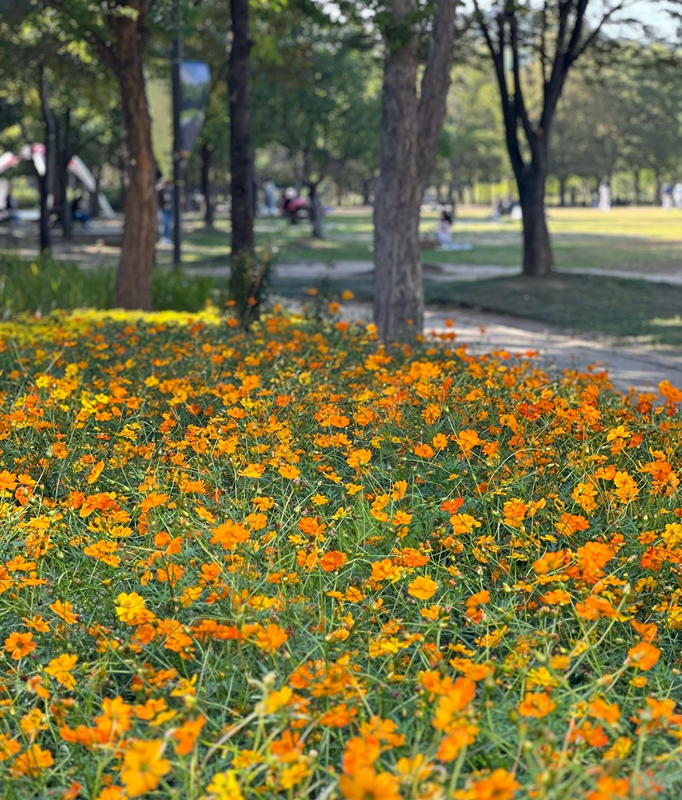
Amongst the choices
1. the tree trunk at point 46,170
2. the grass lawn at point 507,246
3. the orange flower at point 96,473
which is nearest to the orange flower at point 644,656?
the orange flower at point 96,473

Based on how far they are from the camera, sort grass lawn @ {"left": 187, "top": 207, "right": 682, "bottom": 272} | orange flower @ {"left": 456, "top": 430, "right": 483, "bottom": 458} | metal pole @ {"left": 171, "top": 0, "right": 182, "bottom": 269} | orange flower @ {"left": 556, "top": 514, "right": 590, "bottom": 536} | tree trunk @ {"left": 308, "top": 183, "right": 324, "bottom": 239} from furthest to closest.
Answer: tree trunk @ {"left": 308, "top": 183, "right": 324, "bottom": 239} → grass lawn @ {"left": 187, "top": 207, "right": 682, "bottom": 272} → metal pole @ {"left": 171, "top": 0, "right": 182, "bottom": 269} → orange flower @ {"left": 456, "top": 430, "right": 483, "bottom": 458} → orange flower @ {"left": 556, "top": 514, "right": 590, "bottom": 536}

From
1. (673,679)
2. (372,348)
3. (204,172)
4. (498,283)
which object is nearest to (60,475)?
(673,679)

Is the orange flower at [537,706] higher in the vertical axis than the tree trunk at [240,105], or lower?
lower

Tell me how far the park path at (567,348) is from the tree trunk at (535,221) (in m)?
3.66

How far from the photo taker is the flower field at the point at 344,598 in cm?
220

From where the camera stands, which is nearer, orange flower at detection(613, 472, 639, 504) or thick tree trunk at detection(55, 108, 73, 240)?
orange flower at detection(613, 472, 639, 504)

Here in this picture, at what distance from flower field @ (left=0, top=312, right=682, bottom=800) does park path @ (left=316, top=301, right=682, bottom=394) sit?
423 centimetres

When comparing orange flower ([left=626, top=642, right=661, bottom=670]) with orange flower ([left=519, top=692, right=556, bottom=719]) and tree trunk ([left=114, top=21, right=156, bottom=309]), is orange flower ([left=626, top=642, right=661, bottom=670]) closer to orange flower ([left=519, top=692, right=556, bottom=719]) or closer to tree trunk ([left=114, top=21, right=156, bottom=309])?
orange flower ([left=519, top=692, right=556, bottom=719])

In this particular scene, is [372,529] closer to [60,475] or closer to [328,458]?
[328,458]

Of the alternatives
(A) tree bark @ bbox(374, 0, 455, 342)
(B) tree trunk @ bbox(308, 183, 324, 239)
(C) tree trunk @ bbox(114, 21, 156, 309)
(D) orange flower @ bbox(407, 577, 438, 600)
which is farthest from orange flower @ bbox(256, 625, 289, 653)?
(B) tree trunk @ bbox(308, 183, 324, 239)

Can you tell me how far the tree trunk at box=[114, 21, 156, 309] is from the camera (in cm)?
1279

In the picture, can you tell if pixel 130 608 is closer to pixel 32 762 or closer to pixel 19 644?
pixel 19 644

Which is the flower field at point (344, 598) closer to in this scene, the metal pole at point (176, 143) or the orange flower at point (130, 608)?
the orange flower at point (130, 608)

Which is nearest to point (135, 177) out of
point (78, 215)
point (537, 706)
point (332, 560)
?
point (332, 560)
